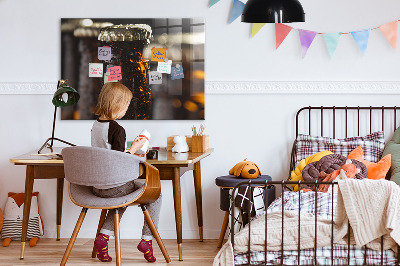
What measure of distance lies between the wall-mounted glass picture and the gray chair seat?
1.10 metres

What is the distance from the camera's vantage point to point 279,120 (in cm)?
445

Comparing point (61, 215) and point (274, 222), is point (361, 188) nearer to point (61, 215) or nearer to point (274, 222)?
point (274, 222)

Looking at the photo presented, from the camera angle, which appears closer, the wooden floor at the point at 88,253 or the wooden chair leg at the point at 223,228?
the wooden floor at the point at 88,253

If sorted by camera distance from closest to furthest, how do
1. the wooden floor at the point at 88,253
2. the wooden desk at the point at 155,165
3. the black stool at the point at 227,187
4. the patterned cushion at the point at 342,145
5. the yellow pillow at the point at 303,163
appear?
the wooden desk at the point at 155,165, the wooden floor at the point at 88,253, the black stool at the point at 227,187, the yellow pillow at the point at 303,163, the patterned cushion at the point at 342,145

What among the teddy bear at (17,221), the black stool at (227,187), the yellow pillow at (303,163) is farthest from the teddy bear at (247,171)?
the teddy bear at (17,221)

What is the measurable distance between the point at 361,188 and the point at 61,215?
236 cm

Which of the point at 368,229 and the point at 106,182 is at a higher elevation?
the point at 106,182

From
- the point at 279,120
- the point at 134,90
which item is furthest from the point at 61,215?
the point at 279,120

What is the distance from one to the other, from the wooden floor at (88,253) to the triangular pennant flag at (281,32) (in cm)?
152

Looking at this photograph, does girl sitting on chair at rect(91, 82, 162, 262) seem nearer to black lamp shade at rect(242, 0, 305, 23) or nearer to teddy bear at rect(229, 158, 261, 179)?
teddy bear at rect(229, 158, 261, 179)

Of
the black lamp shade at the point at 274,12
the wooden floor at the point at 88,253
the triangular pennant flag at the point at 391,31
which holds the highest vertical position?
the triangular pennant flag at the point at 391,31

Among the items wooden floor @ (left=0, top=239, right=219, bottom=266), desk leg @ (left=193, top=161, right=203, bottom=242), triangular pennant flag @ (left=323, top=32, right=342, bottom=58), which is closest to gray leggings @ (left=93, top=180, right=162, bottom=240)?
wooden floor @ (left=0, top=239, right=219, bottom=266)

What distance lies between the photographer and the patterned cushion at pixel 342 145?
4191 mm

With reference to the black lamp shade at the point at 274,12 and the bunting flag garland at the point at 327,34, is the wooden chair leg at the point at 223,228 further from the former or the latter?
the black lamp shade at the point at 274,12
